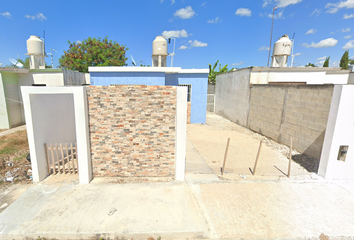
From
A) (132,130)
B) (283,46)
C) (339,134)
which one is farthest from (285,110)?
(132,130)

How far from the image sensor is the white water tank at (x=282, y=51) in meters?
13.3

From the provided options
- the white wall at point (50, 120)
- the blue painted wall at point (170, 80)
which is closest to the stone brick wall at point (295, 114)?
the blue painted wall at point (170, 80)

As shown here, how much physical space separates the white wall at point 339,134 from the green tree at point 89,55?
21426mm

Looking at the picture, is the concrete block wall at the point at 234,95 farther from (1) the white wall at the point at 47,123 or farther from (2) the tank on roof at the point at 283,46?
(1) the white wall at the point at 47,123

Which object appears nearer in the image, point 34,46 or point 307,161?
point 307,161

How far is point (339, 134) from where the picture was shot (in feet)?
17.1

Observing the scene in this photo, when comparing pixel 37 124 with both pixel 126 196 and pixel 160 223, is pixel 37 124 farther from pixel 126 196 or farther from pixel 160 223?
pixel 160 223

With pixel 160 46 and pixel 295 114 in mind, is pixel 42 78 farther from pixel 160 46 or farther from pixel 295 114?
pixel 295 114

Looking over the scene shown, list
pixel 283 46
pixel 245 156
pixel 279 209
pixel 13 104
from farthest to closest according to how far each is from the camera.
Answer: pixel 283 46
pixel 13 104
pixel 245 156
pixel 279 209

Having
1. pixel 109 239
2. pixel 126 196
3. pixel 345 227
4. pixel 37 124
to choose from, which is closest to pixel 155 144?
pixel 126 196

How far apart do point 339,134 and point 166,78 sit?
10.1m

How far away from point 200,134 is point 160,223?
753 cm

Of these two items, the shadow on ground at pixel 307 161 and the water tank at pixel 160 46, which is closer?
the shadow on ground at pixel 307 161

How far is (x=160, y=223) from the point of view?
363 centimetres
